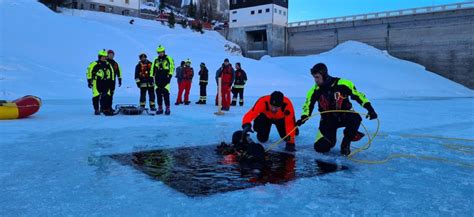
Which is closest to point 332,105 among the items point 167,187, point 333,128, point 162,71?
point 333,128

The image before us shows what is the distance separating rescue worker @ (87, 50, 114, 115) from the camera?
8.07 metres

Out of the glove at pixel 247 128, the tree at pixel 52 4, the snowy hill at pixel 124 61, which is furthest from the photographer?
the tree at pixel 52 4

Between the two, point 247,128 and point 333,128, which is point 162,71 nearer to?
point 247,128

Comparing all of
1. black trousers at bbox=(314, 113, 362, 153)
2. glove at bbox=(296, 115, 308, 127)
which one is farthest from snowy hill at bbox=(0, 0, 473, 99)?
black trousers at bbox=(314, 113, 362, 153)

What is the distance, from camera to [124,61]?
19.6 m

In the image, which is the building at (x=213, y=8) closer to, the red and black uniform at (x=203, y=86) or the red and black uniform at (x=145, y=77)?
the red and black uniform at (x=203, y=86)

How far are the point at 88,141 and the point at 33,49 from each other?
14.6 metres

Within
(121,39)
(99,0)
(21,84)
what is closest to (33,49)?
(21,84)

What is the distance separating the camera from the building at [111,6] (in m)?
39.1

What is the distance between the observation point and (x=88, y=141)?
5.18 meters

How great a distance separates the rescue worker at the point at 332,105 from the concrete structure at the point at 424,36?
28.8m

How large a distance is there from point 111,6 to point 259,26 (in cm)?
1645

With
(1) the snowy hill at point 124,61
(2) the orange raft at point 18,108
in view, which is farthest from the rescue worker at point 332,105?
(1) the snowy hill at point 124,61

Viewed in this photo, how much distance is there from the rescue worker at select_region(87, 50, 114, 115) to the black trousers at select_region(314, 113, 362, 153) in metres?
5.18
